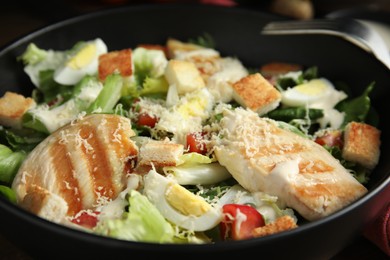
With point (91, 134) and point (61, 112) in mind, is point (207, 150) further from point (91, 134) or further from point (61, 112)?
point (61, 112)

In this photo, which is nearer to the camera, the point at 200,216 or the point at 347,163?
the point at 200,216

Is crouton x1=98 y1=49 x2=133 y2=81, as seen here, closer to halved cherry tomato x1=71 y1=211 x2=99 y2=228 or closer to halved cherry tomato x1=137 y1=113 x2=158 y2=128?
halved cherry tomato x1=137 y1=113 x2=158 y2=128

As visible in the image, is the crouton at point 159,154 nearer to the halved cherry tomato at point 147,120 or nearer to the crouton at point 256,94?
the halved cherry tomato at point 147,120

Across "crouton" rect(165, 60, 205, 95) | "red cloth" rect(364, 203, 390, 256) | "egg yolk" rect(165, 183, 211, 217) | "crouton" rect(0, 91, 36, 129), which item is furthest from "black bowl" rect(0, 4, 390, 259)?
"crouton" rect(165, 60, 205, 95)

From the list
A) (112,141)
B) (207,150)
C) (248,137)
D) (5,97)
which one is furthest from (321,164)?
(5,97)

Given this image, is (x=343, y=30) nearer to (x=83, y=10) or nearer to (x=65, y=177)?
(x=65, y=177)

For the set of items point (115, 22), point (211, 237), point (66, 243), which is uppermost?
point (115, 22)

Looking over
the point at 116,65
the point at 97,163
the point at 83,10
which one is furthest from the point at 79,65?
the point at 83,10

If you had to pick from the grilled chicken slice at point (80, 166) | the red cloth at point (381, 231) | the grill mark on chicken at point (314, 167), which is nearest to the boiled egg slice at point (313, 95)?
the grill mark on chicken at point (314, 167)

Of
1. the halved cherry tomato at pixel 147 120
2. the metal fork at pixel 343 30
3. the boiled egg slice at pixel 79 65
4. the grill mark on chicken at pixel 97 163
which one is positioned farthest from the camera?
the metal fork at pixel 343 30
